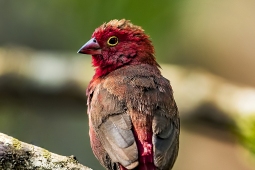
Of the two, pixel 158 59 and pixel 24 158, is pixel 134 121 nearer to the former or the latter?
pixel 24 158

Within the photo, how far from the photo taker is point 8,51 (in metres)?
9.09

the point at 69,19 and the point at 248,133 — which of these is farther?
the point at 69,19

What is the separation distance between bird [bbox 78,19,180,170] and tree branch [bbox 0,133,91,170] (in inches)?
18.2

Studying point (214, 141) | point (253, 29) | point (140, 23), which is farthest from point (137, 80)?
point (253, 29)

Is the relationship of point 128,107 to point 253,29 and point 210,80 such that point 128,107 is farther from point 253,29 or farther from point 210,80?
point 253,29

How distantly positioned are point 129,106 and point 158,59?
14.0 feet

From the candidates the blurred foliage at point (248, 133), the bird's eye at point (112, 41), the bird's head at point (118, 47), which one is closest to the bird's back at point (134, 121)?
the bird's head at point (118, 47)

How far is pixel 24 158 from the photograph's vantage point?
4.45 m

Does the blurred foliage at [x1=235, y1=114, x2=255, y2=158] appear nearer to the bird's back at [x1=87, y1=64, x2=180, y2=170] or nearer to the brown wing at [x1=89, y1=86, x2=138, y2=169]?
the bird's back at [x1=87, y1=64, x2=180, y2=170]

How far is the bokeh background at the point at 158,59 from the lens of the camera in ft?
→ 25.9

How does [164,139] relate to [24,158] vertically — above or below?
above

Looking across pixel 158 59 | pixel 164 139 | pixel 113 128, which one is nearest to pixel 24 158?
pixel 113 128

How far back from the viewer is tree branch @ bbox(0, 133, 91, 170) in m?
4.38

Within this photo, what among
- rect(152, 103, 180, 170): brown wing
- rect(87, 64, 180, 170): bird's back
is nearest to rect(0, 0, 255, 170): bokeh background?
rect(87, 64, 180, 170): bird's back
